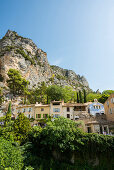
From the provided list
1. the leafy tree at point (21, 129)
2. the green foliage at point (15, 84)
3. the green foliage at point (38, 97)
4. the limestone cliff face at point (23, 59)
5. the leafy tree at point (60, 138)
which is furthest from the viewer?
the limestone cliff face at point (23, 59)

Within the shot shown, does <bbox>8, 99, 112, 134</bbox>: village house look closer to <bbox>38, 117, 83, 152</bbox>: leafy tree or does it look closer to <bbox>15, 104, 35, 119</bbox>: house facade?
<bbox>15, 104, 35, 119</bbox>: house facade

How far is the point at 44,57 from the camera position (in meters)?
93.6

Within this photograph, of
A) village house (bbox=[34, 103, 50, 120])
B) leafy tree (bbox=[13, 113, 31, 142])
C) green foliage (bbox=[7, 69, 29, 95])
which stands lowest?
leafy tree (bbox=[13, 113, 31, 142])

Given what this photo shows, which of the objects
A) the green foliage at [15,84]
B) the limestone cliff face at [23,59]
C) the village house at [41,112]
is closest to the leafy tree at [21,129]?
the village house at [41,112]

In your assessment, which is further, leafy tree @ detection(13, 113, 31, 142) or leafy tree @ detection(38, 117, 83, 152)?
leafy tree @ detection(13, 113, 31, 142)

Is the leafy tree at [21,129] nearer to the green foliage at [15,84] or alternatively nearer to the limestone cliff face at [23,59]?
the green foliage at [15,84]

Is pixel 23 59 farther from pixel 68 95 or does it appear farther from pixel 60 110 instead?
pixel 60 110

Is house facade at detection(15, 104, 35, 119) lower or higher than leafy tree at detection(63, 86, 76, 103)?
lower

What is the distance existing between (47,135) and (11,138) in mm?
4814

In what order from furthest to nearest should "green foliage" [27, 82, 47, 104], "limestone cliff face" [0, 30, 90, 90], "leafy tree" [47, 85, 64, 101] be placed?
"limestone cliff face" [0, 30, 90, 90] → "green foliage" [27, 82, 47, 104] → "leafy tree" [47, 85, 64, 101]

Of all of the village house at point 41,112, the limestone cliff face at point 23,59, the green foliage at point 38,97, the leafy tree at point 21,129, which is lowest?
the leafy tree at point 21,129

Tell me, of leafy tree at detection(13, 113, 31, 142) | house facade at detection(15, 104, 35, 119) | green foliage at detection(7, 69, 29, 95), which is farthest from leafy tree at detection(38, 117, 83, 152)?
green foliage at detection(7, 69, 29, 95)

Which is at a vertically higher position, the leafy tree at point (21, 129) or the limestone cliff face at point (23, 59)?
the limestone cliff face at point (23, 59)

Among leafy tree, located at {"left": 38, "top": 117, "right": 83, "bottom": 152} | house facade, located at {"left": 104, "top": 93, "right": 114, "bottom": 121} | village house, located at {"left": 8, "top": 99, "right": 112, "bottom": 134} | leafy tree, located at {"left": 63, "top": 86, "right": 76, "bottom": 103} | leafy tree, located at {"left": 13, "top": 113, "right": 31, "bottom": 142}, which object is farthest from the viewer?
leafy tree, located at {"left": 63, "top": 86, "right": 76, "bottom": 103}
